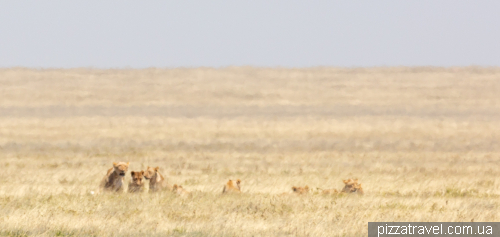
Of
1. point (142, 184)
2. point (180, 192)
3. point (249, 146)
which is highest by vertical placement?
point (249, 146)

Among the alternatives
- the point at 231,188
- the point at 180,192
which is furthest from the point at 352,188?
the point at 180,192

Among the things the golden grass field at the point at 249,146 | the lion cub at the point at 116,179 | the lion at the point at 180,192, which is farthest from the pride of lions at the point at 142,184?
the golden grass field at the point at 249,146

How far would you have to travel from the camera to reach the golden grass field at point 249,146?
1152 cm

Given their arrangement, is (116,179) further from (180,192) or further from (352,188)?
(352,188)

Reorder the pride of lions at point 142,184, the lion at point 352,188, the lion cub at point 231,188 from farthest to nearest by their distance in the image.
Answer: the lion at point 352,188 < the pride of lions at point 142,184 < the lion cub at point 231,188

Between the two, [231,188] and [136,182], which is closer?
[231,188]

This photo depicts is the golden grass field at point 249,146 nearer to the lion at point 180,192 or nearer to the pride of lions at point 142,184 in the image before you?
the lion at point 180,192

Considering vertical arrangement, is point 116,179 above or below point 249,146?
below

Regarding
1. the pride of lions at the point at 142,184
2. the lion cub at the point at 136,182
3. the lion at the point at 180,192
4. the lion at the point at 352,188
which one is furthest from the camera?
the lion at the point at 352,188

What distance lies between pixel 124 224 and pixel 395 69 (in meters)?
58.9

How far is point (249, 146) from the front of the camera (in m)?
28.5

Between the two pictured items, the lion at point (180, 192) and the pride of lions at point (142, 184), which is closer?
the lion at point (180, 192)

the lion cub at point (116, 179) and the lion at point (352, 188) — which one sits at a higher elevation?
the lion cub at point (116, 179)

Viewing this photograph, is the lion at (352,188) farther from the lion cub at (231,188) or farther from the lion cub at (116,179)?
the lion cub at (116,179)
